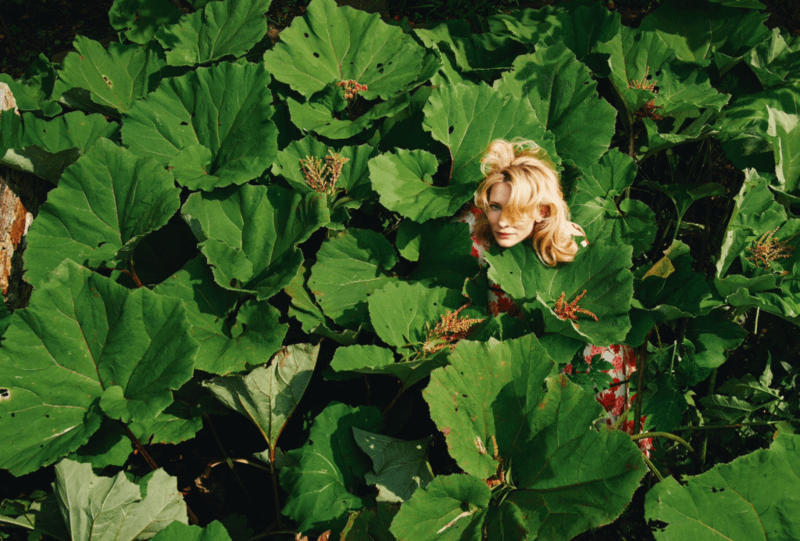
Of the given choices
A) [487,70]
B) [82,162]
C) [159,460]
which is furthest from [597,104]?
[159,460]

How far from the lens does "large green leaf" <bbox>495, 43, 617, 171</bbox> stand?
9.63ft

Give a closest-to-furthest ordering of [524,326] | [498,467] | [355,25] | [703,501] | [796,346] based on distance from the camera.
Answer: [703,501] → [498,467] → [524,326] → [796,346] → [355,25]

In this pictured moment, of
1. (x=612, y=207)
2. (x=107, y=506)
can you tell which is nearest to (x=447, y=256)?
(x=612, y=207)

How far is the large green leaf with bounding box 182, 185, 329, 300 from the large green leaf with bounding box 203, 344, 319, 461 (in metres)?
0.29

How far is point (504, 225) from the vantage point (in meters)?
2.48

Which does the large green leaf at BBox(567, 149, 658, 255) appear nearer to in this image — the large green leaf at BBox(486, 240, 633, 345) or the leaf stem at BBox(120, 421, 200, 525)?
the large green leaf at BBox(486, 240, 633, 345)

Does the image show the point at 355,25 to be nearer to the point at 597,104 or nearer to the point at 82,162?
the point at 597,104

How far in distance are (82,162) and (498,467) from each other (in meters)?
2.03

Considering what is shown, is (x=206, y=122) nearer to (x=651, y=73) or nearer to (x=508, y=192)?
(x=508, y=192)

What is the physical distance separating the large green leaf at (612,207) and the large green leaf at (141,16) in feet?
8.39

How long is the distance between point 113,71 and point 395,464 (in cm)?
255

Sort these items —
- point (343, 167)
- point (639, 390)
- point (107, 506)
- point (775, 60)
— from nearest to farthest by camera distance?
point (107, 506), point (639, 390), point (343, 167), point (775, 60)

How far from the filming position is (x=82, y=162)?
2.39 meters

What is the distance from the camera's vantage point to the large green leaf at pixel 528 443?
173cm
